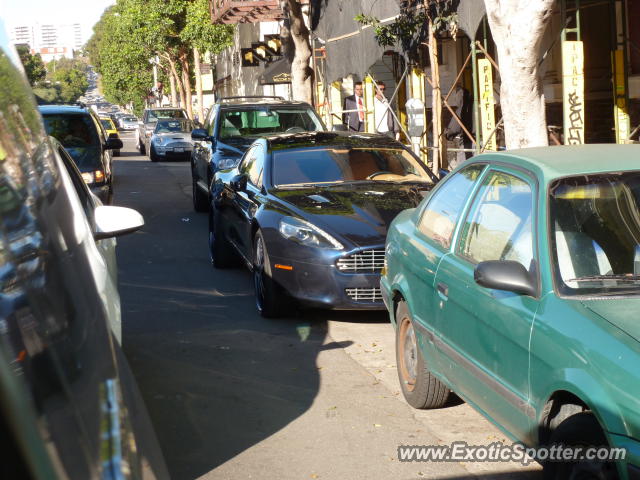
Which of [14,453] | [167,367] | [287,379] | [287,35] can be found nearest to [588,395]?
[14,453]

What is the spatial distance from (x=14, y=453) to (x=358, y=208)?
24.4 feet

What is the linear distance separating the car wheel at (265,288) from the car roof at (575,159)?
3.46 m

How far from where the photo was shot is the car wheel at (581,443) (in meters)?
3.28

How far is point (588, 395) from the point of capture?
3.34 metres

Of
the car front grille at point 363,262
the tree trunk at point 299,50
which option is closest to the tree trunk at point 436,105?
the tree trunk at point 299,50

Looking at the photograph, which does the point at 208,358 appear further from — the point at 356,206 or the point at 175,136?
the point at 175,136

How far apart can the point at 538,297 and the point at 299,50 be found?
2020 centimetres

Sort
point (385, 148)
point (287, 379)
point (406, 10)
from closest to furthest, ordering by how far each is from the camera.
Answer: point (287, 379)
point (385, 148)
point (406, 10)

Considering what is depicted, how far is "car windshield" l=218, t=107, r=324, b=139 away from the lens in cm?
1500

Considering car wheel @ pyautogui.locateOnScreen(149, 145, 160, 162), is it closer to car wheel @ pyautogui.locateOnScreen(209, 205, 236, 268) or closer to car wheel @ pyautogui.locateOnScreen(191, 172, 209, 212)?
car wheel @ pyautogui.locateOnScreen(191, 172, 209, 212)

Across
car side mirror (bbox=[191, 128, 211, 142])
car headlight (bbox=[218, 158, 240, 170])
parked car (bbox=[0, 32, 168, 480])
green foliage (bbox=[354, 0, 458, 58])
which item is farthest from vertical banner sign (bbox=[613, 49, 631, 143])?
parked car (bbox=[0, 32, 168, 480])

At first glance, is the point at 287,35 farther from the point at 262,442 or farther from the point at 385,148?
the point at 262,442

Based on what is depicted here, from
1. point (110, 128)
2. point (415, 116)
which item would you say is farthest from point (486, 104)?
point (110, 128)

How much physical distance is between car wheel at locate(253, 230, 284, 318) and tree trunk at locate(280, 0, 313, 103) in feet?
50.4
